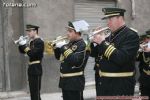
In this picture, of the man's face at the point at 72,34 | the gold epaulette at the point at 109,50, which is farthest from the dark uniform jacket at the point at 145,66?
the gold epaulette at the point at 109,50

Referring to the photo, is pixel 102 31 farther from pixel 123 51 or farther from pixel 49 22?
pixel 49 22

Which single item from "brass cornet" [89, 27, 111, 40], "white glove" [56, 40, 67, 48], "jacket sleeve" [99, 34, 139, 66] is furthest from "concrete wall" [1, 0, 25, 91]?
"jacket sleeve" [99, 34, 139, 66]

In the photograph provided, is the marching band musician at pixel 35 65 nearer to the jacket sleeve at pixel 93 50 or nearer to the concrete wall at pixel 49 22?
the jacket sleeve at pixel 93 50

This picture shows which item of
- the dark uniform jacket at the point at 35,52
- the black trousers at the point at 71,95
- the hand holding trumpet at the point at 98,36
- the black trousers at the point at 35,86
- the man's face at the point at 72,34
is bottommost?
the black trousers at the point at 35,86

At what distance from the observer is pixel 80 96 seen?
734cm

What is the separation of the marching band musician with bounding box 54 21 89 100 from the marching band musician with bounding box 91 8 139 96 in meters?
1.55

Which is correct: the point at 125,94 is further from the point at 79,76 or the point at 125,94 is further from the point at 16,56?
the point at 16,56

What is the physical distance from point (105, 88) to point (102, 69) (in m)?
0.24

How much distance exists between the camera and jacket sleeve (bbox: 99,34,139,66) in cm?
523

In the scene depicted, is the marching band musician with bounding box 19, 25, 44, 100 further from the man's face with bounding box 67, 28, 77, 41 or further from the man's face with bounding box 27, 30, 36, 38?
the man's face with bounding box 67, 28, 77, 41

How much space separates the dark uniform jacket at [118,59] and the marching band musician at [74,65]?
152cm

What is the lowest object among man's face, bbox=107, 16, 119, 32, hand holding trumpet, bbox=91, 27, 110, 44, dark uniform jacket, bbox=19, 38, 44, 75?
dark uniform jacket, bbox=19, 38, 44, 75

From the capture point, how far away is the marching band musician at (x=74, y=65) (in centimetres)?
718

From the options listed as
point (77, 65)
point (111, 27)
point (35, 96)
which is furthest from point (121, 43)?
point (35, 96)
